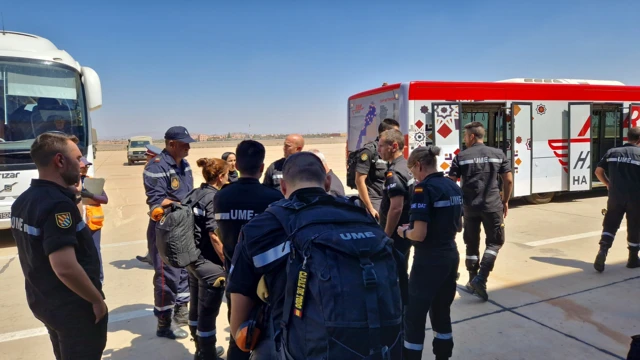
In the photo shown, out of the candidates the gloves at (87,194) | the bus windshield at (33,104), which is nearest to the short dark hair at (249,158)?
the gloves at (87,194)

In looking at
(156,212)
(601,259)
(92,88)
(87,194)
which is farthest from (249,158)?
(92,88)

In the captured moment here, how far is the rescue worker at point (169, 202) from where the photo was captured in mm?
4062

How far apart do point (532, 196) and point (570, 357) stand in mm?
8181

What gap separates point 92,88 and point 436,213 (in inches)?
312

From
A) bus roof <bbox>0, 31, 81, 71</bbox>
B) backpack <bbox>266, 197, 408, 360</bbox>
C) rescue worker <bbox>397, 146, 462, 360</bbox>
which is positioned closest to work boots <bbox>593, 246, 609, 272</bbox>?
rescue worker <bbox>397, 146, 462, 360</bbox>

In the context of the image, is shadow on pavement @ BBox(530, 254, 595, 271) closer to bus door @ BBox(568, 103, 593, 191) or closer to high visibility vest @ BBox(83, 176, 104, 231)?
bus door @ BBox(568, 103, 593, 191)

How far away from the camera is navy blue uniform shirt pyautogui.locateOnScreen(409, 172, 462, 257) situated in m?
3.18

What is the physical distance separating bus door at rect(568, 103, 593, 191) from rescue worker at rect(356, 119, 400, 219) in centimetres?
797

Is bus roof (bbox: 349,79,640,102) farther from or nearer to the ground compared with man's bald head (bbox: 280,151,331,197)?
farther from the ground

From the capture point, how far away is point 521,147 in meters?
9.97

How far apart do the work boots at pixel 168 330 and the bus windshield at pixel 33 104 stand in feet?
17.2

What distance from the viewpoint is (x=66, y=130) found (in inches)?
316

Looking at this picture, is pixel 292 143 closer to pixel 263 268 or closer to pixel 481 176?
pixel 481 176

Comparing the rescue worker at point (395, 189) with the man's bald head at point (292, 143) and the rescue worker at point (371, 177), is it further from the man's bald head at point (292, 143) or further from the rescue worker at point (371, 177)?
the man's bald head at point (292, 143)
